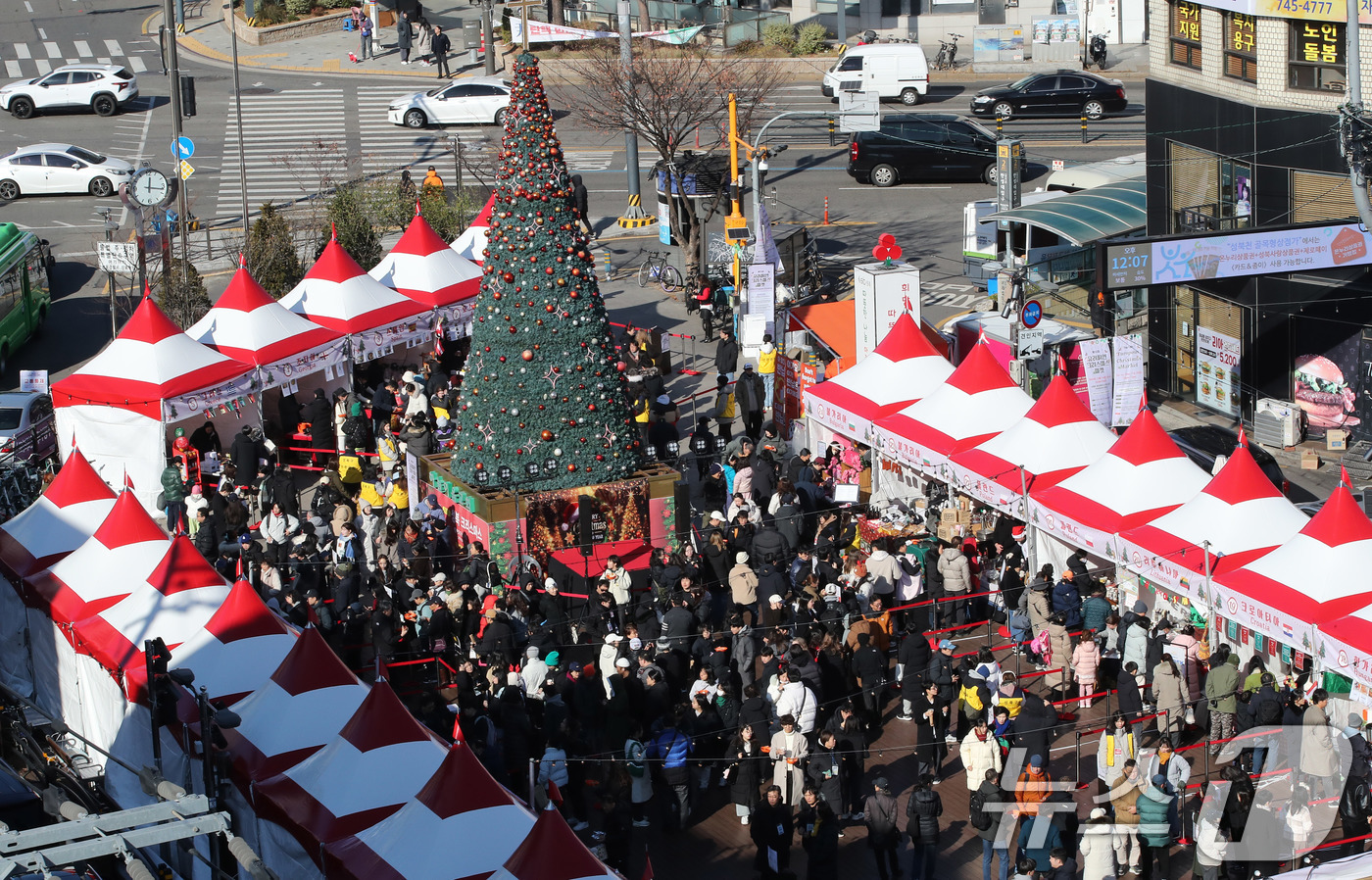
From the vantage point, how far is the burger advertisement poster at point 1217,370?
28.0 metres

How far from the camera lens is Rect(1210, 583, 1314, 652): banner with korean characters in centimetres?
1652

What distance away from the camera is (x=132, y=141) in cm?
4547

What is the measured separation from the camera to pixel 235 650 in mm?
16234

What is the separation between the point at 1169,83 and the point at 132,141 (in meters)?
28.4

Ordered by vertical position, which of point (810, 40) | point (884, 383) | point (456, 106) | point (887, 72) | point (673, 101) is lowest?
point (884, 383)

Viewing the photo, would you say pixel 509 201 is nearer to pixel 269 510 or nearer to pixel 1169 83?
pixel 269 510

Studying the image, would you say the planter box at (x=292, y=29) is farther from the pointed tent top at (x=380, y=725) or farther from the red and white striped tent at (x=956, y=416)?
the pointed tent top at (x=380, y=725)

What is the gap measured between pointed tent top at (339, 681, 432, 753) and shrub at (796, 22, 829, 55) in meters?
40.6

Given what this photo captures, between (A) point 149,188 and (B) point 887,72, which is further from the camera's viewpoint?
(B) point 887,72

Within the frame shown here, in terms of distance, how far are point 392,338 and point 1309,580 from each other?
15.8 meters

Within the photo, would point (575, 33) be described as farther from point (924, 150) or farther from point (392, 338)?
point (392, 338)

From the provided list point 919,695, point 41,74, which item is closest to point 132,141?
point 41,74

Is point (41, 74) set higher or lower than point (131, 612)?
higher

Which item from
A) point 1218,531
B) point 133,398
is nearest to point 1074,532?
point 1218,531
